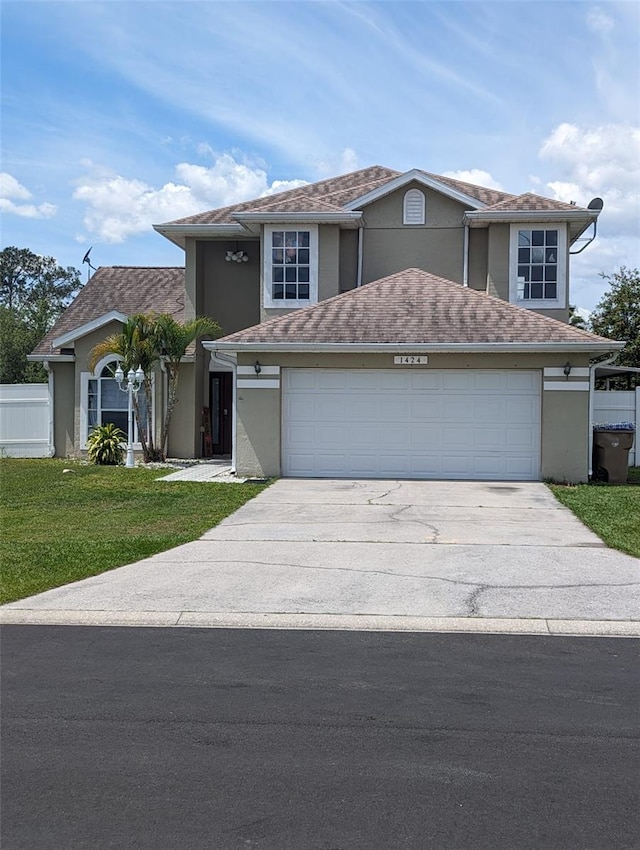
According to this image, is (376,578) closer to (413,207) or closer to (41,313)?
(413,207)

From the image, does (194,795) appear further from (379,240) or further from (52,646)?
(379,240)

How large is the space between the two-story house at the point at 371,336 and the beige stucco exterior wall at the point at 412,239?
0.12 feet

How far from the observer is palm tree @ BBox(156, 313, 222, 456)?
20.7 m

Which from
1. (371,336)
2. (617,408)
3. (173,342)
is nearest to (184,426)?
(173,342)

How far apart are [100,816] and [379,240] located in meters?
19.4

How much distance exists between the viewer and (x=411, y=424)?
18.0 m

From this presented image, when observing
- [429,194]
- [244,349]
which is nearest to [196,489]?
[244,349]

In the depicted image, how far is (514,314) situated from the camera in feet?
60.9

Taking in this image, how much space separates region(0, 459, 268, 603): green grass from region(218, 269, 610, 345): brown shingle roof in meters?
3.65

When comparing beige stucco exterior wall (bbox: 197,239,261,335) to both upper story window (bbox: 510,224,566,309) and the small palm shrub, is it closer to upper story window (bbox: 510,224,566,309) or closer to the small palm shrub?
the small palm shrub

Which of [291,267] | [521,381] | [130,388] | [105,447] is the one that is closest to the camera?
[521,381]

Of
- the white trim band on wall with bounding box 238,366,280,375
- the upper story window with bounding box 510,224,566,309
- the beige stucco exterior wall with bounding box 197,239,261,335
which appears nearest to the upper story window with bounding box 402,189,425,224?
the upper story window with bounding box 510,224,566,309

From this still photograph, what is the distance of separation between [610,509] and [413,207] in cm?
1085

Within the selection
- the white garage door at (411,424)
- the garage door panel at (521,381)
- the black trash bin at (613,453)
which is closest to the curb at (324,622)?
the white garage door at (411,424)
